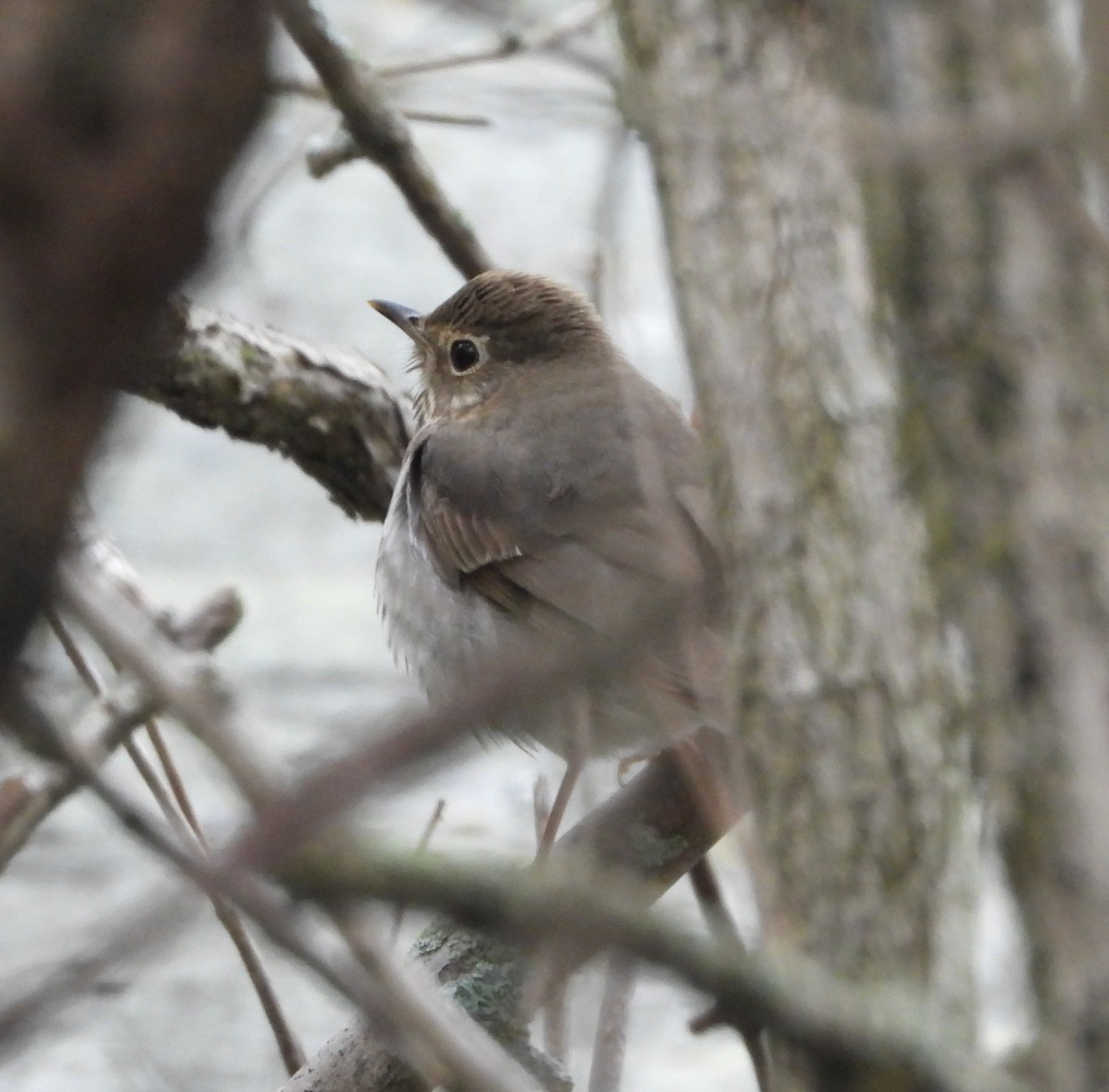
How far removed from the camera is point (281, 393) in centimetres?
288

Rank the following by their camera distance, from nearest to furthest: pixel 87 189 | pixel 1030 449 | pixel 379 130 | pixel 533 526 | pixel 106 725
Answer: pixel 87 189, pixel 1030 449, pixel 106 725, pixel 379 130, pixel 533 526

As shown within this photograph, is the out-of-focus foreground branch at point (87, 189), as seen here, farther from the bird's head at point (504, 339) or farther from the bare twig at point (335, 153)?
the bird's head at point (504, 339)

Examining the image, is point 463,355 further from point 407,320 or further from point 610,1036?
point 610,1036

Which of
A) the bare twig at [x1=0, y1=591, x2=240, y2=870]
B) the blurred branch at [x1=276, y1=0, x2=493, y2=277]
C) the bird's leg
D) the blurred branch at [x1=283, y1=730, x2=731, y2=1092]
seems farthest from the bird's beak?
the bare twig at [x1=0, y1=591, x2=240, y2=870]

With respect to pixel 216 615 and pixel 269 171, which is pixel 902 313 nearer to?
pixel 216 615

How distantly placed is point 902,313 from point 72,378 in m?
0.51

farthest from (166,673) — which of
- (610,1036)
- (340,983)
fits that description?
(610,1036)

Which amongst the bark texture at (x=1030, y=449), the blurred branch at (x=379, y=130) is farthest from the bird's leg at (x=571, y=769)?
the blurred branch at (x=379, y=130)

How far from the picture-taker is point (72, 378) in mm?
680

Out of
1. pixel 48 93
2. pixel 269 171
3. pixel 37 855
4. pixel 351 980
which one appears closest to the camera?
pixel 48 93

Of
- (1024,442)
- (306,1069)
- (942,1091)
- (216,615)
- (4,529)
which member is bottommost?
(306,1069)

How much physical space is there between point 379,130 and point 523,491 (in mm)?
1100

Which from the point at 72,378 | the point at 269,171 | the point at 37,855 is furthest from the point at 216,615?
the point at 37,855

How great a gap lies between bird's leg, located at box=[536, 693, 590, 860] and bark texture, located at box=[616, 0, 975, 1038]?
20 centimetres
